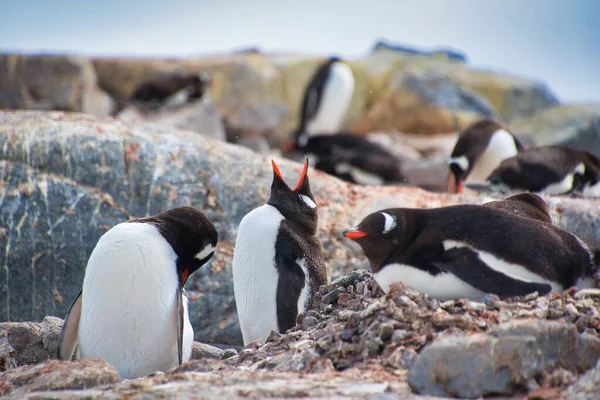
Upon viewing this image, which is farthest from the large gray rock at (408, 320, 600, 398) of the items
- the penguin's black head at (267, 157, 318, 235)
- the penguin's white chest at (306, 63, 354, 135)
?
the penguin's white chest at (306, 63, 354, 135)

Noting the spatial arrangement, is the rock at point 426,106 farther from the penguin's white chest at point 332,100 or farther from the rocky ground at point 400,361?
the rocky ground at point 400,361

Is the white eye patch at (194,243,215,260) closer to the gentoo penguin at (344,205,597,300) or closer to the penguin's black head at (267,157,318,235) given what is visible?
the penguin's black head at (267,157,318,235)

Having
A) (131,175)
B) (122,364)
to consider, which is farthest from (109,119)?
(122,364)

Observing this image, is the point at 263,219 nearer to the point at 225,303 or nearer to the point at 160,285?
the point at 160,285

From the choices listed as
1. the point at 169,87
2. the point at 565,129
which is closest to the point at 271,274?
the point at 169,87

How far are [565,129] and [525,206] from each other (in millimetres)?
11402

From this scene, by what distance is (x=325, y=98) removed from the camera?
1647cm

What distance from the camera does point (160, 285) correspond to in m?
4.86

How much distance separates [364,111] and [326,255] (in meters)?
12.2

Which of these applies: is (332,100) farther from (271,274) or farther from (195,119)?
(271,274)

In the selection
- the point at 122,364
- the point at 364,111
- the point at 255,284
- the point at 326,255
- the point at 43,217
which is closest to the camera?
the point at 122,364

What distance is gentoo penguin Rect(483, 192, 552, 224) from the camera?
15.7 feet

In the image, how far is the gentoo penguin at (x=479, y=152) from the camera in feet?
29.5

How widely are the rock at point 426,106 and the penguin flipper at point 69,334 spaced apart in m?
12.7
